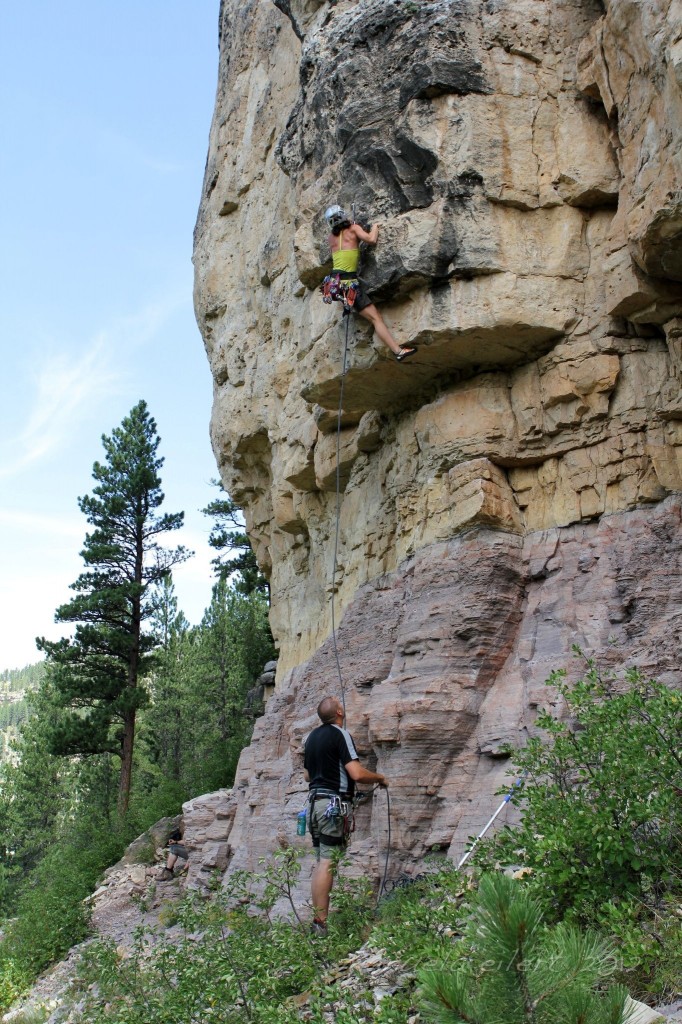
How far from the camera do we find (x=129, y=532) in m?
27.3

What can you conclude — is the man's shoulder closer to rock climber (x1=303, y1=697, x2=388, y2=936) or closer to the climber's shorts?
rock climber (x1=303, y1=697, x2=388, y2=936)

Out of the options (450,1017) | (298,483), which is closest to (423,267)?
(298,483)

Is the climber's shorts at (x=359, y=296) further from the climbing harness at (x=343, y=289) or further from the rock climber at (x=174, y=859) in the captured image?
the rock climber at (x=174, y=859)

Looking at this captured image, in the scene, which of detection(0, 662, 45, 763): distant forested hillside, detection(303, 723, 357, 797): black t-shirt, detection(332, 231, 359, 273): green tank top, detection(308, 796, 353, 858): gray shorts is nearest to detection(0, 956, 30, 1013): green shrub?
detection(308, 796, 353, 858): gray shorts

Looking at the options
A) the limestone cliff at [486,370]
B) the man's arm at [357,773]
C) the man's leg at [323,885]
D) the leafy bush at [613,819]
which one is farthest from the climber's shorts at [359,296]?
the man's leg at [323,885]

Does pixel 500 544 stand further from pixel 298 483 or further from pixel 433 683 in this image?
pixel 298 483

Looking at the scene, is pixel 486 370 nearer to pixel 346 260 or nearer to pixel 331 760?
pixel 346 260

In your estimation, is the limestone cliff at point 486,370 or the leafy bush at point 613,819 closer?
the leafy bush at point 613,819

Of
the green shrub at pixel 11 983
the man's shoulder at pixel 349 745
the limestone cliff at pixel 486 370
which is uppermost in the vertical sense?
the limestone cliff at pixel 486 370

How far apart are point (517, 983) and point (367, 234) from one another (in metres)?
8.21

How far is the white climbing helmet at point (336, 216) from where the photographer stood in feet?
33.2

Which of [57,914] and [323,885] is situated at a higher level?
[323,885]

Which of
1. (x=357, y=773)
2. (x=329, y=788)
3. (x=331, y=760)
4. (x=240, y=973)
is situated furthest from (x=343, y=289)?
(x=240, y=973)

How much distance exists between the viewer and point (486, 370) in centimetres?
1004
